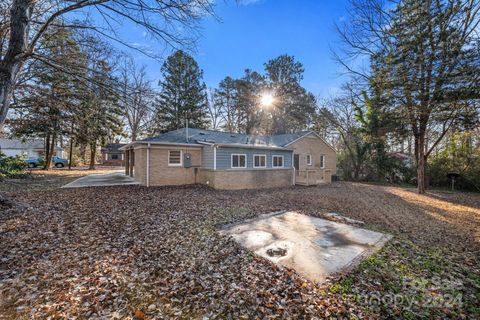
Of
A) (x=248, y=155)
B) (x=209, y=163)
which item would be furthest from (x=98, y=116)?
(x=248, y=155)

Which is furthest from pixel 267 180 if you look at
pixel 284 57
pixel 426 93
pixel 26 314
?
pixel 284 57

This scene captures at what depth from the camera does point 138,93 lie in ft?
17.4

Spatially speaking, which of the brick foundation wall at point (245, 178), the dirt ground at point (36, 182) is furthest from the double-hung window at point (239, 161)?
the dirt ground at point (36, 182)

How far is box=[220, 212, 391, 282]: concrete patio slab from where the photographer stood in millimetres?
3705

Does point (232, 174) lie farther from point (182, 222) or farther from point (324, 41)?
point (324, 41)

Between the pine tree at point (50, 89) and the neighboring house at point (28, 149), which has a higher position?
the pine tree at point (50, 89)

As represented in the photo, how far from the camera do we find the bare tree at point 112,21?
4.75m

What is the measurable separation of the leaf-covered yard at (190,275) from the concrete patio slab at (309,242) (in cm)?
26

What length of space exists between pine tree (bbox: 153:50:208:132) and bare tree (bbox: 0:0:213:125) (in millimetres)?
19947

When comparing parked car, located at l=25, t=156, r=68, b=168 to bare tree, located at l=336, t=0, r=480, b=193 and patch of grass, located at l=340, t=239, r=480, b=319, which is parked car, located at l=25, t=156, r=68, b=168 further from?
bare tree, located at l=336, t=0, r=480, b=193

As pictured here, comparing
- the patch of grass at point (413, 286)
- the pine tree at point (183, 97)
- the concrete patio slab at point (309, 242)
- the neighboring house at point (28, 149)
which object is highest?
the pine tree at point (183, 97)

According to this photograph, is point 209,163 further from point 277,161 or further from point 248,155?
point 277,161

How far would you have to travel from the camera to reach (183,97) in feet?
85.5

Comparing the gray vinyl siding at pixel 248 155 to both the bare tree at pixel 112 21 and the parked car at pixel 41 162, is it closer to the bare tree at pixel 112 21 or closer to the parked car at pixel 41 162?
the bare tree at pixel 112 21
